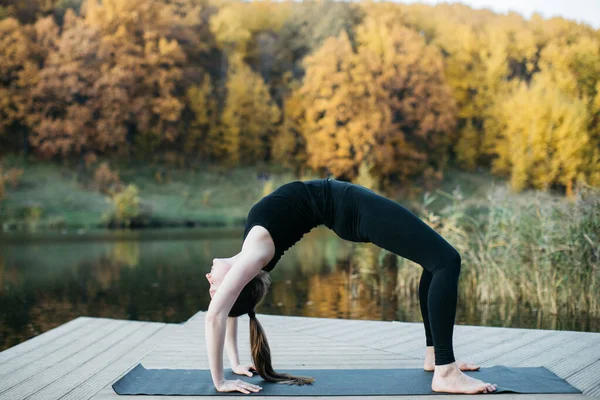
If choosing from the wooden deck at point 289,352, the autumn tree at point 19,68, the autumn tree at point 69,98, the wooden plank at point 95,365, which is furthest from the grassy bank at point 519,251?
the autumn tree at point 19,68

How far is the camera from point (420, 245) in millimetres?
2615

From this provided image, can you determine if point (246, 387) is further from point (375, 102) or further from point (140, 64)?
point (140, 64)

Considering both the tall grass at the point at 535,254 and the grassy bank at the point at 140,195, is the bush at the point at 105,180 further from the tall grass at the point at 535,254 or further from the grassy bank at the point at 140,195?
the tall grass at the point at 535,254

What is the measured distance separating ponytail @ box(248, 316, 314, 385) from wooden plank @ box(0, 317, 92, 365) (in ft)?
5.06

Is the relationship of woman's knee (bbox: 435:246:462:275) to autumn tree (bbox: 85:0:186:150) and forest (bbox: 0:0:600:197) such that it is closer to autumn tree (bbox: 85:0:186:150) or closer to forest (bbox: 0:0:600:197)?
forest (bbox: 0:0:600:197)

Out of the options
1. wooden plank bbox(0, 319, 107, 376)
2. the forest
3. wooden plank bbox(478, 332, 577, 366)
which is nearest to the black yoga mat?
wooden plank bbox(478, 332, 577, 366)

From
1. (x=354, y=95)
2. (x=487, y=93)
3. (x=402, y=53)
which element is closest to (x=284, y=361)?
(x=354, y=95)

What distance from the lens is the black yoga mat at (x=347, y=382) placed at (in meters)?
2.58

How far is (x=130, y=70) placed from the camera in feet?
75.2

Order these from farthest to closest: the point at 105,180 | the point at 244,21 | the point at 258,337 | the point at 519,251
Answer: the point at 244,21 < the point at 105,180 < the point at 519,251 < the point at 258,337

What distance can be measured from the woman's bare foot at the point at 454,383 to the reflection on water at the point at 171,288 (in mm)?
3192

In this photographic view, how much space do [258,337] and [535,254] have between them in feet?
13.5

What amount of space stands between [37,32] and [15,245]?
1244cm

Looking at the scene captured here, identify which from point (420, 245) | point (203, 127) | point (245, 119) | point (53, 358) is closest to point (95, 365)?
point (53, 358)
